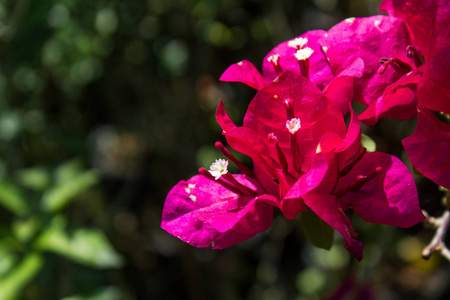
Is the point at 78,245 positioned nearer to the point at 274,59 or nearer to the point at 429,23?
the point at 274,59

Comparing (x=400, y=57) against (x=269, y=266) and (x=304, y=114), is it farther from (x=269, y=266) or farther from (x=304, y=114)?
(x=269, y=266)

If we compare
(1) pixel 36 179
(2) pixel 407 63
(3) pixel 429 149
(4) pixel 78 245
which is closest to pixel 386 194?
(3) pixel 429 149

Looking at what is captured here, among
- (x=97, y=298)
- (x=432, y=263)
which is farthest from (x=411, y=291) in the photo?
(x=97, y=298)

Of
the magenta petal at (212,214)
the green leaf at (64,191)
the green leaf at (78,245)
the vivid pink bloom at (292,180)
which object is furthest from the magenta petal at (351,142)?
the green leaf at (64,191)

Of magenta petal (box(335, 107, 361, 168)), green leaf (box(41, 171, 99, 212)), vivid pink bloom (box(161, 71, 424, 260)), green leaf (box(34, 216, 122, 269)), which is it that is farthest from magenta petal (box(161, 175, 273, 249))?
green leaf (box(41, 171, 99, 212))

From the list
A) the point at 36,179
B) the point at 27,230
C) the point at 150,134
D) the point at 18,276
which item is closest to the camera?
the point at 18,276

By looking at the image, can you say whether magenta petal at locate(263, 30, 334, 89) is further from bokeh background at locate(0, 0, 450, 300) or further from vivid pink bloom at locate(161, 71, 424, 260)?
bokeh background at locate(0, 0, 450, 300)
